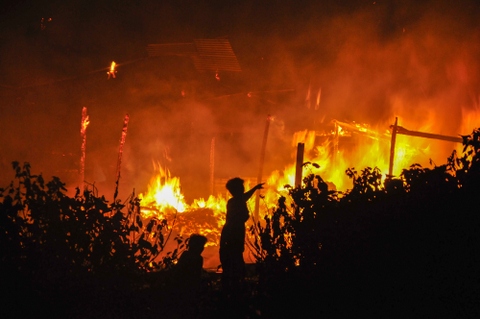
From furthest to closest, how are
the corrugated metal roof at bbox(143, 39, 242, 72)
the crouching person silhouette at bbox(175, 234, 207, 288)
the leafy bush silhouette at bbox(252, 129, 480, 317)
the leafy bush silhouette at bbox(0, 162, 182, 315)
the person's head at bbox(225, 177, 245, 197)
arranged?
the corrugated metal roof at bbox(143, 39, 242, 72) < the person's head at bbox(225, 177, 245, 197) < the crouching person silhouette at bbox(175, 234, 207, 288) < the leafy bush silhouette at bbox(0, 162, 182, 315) < the leafy bush silhouette at bbox(252, 129, 480, 317)

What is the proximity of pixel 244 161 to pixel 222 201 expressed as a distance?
11.7 feet

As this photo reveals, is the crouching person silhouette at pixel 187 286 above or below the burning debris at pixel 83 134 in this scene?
below

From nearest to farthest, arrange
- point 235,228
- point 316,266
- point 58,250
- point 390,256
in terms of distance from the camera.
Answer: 1. point 390,256
2. point 316,266
3. point 58,250
4. point 235,228

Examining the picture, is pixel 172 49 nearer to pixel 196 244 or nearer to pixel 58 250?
pixel 196 244

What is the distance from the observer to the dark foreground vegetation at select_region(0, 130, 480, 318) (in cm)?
232

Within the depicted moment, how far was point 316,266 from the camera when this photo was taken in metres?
2.55

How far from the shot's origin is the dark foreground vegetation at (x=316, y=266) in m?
2.32

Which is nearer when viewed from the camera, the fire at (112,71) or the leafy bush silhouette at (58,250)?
the leafy bush silhouette at (58,250)

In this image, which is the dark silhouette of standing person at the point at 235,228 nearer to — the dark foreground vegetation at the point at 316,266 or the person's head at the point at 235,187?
the person's head at the point at 235,187

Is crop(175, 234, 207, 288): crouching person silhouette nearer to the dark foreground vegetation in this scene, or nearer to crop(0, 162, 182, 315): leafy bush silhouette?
the dark foreground vegetation

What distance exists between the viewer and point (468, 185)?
104 inches

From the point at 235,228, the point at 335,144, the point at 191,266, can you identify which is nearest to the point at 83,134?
the point at 235,228

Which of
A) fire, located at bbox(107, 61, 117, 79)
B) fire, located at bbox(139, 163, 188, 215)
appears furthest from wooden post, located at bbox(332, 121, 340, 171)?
fire, located at bbox(107, 61, 117, 79)

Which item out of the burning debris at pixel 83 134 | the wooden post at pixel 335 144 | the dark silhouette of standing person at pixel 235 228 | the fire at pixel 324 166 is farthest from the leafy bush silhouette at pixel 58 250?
the wooden post at pixel 335 144
